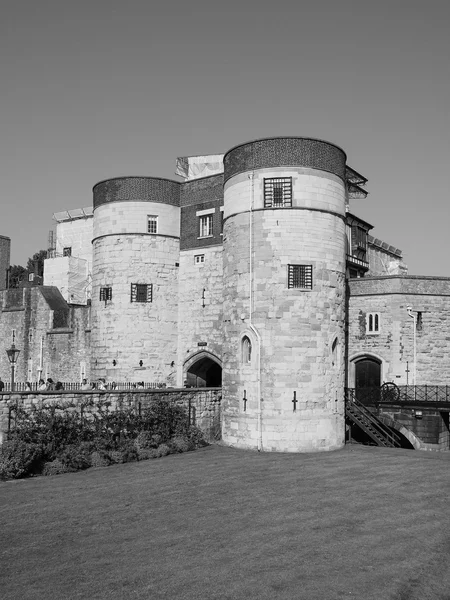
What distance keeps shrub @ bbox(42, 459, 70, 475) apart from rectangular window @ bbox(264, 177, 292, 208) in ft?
42.4

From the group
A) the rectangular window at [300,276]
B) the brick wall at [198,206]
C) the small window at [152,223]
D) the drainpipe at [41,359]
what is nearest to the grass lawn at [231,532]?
the rectangular window at [300,276]

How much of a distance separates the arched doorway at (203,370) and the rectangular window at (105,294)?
5401mm

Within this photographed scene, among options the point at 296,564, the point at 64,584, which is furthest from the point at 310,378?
the point at 64,584

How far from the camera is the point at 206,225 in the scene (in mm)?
34406

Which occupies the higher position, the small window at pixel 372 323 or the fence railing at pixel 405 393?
the small window at pixel 372 323

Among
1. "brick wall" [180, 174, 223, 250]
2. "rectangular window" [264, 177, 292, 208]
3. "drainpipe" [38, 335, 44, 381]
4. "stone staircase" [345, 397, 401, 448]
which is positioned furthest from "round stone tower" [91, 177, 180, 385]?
"stone staircase" [345, 397, 401, 448]

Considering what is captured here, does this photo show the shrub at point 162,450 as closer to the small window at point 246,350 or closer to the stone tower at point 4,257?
the small window at point 246,350

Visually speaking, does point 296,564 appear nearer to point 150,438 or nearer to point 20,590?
point 20,590

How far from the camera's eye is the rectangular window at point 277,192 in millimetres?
27047

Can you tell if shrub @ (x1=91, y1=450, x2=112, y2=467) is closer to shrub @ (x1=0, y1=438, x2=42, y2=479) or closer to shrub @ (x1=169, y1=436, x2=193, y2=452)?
shrub @ (x1=0, y1=438, x2=42, y2=479)

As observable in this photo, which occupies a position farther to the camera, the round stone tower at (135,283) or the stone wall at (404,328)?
the round stone tower at (135,283)

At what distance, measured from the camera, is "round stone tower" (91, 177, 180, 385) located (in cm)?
3356

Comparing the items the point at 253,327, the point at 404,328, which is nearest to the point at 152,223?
the point at 253,327

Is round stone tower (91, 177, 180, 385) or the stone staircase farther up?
round stone tower (91, 177, 180, 385)
